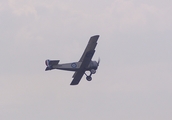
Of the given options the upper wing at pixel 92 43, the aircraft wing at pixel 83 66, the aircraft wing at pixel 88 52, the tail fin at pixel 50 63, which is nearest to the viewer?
the tail fin at pixel 50 63

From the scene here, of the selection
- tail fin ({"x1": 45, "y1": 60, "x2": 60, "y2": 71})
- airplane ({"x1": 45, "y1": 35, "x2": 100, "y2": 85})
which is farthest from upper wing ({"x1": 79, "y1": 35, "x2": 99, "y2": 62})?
tail fin ({"x1": 45, "y1": 60, "x2": 60, "y2": 71})

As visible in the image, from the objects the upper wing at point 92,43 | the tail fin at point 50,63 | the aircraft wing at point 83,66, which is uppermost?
the upper wing at point 92,43

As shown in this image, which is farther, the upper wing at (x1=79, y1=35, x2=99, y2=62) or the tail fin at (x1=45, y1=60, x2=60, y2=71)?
the upper wing at (x1=79, y1=35, x2=99, y2=62)

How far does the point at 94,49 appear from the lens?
114375 mm

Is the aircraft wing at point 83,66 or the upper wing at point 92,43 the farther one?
the aircraft wing at point 83,66

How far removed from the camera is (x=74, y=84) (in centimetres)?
11938

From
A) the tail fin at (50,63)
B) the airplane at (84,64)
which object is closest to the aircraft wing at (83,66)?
the airplane at (84,64)

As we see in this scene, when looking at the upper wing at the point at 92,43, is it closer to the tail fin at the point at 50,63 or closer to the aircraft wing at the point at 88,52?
the aircraft wing at the point at 88,52

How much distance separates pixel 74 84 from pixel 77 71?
3.93 meters

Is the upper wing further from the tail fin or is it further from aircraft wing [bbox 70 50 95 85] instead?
the tail fin

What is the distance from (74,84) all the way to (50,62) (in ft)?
25.2

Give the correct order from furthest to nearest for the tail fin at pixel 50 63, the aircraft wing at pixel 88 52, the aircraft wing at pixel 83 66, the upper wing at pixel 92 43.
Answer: the aircraft wing at pixel 83 66
the aircraft wing at pixel 88 52
the upper wing at pixel 92 43
the tail fin at pixel 50 63

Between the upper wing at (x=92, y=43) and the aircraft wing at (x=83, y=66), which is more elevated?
the upper wing at (x=92, y=43)

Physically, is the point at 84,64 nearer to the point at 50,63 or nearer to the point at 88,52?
the point at 88,52
